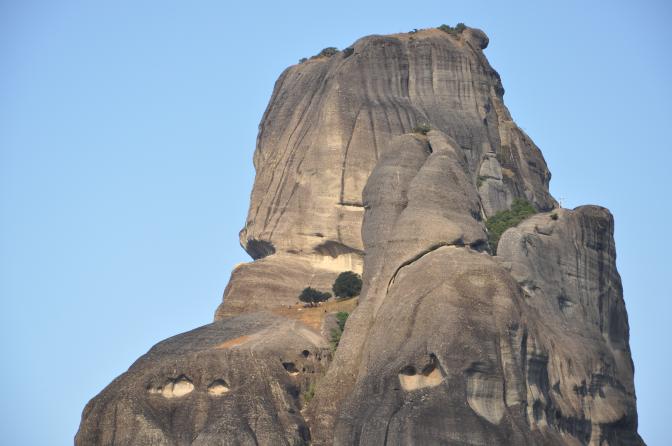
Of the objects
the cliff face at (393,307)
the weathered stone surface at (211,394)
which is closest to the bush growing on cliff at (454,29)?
the cliff face at (393,307)

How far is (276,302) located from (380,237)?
13995 millimetres

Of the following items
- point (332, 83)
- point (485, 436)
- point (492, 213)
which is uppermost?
point (332, 83)

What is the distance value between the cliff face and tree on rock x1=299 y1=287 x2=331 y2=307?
1.10 meters

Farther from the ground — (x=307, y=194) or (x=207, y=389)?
(x=307, y=194)

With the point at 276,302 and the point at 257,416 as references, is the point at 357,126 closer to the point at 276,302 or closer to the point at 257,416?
the point at 276,302

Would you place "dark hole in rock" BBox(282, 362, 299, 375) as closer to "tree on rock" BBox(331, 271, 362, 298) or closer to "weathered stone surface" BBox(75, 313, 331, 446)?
"weathered stone surface" BBox(75, 313, 331, 446)

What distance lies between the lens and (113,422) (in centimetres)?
10119

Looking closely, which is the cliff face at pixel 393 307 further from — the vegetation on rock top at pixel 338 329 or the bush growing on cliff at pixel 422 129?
the vegetation on rock top at pixel 338 329

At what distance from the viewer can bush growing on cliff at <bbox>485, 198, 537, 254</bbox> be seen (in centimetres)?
12294

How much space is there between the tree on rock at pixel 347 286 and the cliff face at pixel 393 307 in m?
2.71

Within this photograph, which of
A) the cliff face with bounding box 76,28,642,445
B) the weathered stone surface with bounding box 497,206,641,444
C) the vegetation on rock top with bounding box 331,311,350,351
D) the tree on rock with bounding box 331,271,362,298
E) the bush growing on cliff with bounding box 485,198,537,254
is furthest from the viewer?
the bush growing on cliff with bounding box 485,198,537,254

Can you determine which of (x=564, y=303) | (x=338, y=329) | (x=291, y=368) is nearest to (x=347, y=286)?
(x=338, y=329)

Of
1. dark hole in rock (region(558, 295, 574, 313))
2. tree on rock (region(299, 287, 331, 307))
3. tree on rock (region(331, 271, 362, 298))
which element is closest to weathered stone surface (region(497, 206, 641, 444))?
dark hole in rock (region(558, 295, 574, 313))

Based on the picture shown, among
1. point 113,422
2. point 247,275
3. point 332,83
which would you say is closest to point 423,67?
point 332,83
